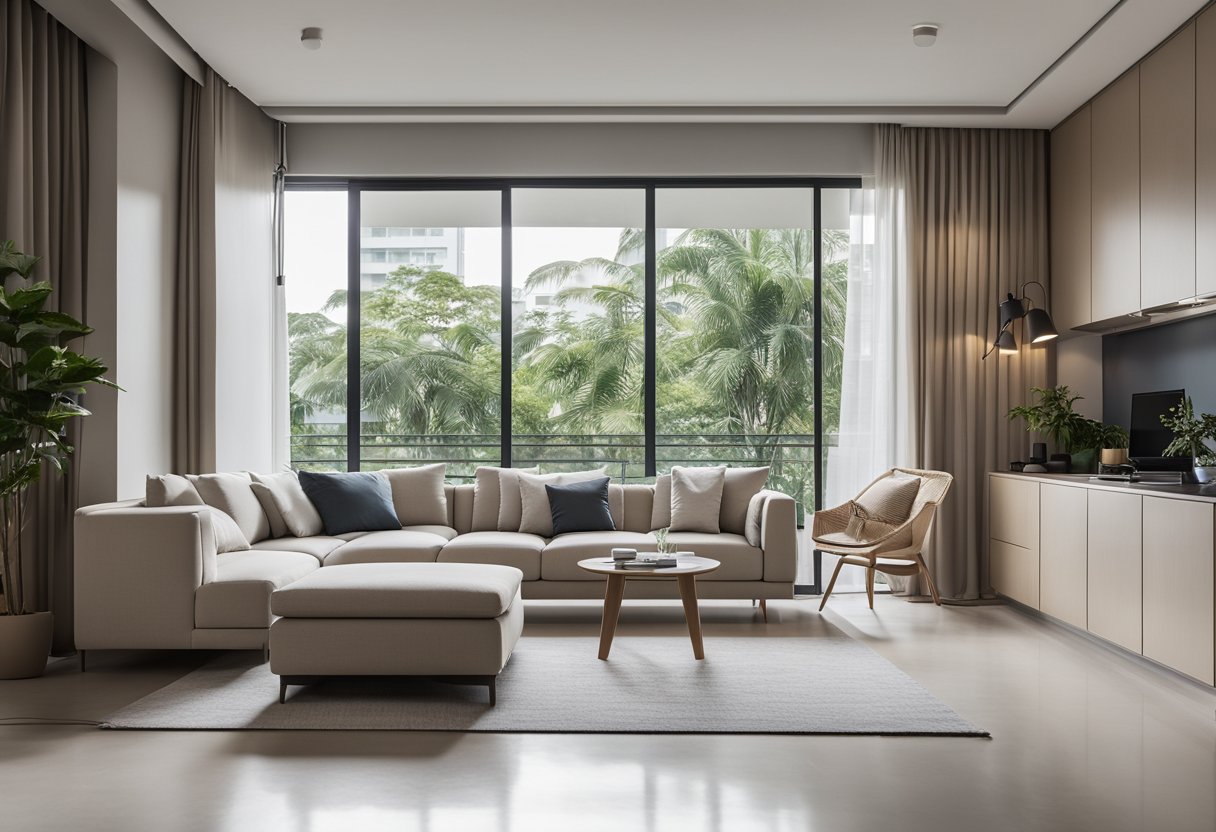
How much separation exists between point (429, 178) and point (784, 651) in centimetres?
377

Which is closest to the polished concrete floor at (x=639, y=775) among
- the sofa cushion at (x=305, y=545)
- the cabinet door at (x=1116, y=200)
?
the sofa cushion at (x=305, y=545)

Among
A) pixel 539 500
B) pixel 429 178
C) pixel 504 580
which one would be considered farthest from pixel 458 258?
pixel 504 580

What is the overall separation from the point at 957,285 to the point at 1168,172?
164cm

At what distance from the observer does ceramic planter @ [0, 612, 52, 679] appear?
3980 millimetres

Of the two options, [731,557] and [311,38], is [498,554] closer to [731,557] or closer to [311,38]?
[731,557]

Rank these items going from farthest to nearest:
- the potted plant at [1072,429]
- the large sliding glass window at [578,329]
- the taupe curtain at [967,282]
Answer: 1. the large sliding glass window at [578,329]
2. the taupe curtain at [967,282]
3. the potted plant at [1072,429]

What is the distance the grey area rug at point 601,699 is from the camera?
3312 millimetres

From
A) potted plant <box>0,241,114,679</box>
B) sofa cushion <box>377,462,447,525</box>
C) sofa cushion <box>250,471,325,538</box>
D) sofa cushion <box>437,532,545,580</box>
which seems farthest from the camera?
sofa cushion <box>377,462,447,525</box>

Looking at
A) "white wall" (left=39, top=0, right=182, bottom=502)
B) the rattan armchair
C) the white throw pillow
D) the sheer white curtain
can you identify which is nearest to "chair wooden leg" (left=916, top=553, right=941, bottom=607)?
the rattan armchair

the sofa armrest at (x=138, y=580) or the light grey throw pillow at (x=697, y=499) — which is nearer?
the sofa armrest at (x=138, y=580)

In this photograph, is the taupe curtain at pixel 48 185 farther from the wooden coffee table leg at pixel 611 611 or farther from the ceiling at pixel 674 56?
the wooden coffee table leg at pixel 611 611

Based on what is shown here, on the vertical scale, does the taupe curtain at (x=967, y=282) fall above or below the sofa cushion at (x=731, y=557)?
above

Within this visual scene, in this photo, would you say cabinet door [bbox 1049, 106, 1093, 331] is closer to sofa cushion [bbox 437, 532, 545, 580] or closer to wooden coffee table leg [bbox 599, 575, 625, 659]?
wooden coffee table leg [bbox 599, 575, 625, 659]

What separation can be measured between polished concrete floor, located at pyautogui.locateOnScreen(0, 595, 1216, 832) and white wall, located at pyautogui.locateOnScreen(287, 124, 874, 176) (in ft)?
11.8
